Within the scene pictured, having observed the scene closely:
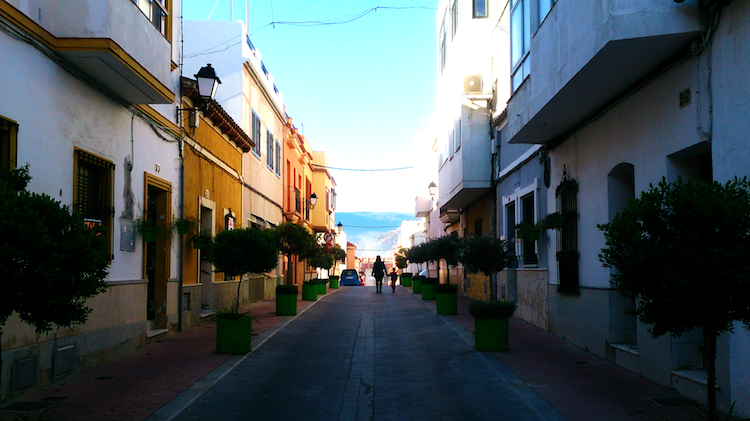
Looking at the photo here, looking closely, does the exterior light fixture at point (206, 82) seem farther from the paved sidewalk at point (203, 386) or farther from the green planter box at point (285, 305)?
the green planter box at point (285, 305)

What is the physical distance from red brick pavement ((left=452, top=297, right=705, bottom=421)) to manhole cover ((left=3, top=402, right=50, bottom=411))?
18.4 ft

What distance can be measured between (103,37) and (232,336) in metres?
5.03

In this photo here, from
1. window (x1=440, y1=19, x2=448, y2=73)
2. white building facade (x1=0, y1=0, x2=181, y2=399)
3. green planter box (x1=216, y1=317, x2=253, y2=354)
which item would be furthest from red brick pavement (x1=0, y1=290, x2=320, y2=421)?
window (x1=440, y1=19, x2=448, y2=73)

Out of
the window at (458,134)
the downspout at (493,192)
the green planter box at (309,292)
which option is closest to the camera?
the downspout at (493,192)

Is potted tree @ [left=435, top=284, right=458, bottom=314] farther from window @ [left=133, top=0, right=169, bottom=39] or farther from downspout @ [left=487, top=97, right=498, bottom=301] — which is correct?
window @ [left=133, top=0, right=169, bottom=39]

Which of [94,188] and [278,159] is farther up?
[278,159]

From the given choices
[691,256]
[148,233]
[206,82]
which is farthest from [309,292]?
[691,256]

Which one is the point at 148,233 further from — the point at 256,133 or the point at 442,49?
the point at 442,49

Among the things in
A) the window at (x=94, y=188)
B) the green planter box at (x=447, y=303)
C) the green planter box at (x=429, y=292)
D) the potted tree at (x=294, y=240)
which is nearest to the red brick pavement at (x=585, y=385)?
the green planter box at (x=447, y=303)

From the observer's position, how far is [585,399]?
23.6 feet

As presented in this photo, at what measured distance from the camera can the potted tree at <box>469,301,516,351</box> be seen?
35.1 ft

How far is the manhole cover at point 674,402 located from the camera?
6918 millimetres

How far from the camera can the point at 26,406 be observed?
22.5 ft

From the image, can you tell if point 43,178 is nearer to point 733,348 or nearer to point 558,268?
point 733,348
